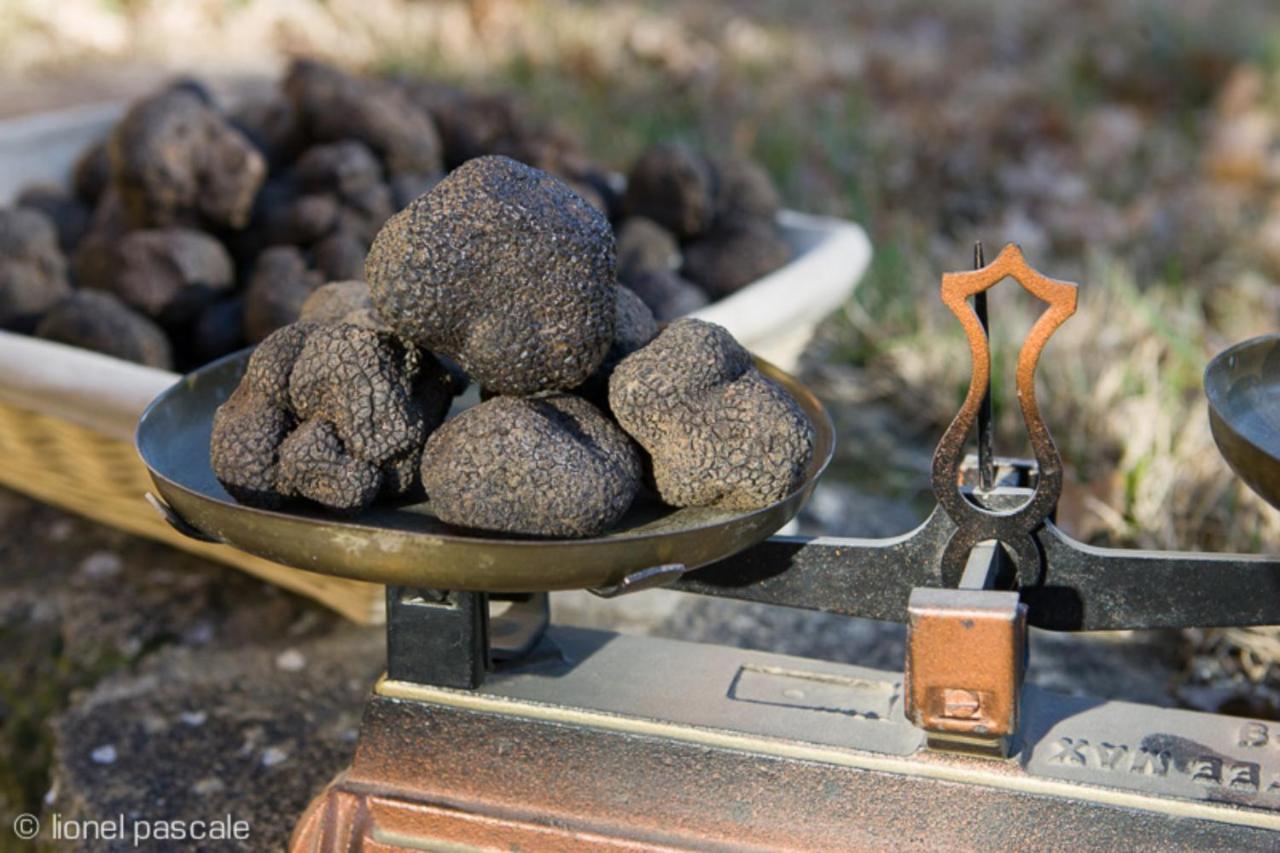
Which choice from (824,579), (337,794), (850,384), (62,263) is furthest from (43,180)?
(824,579)

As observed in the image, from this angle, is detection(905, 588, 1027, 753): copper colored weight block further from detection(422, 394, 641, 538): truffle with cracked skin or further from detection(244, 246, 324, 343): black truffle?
detection(244, 246, 324, 343): black truffle

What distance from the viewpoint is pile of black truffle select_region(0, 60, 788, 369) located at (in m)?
1.61

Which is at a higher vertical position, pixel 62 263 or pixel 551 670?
pixel 62 263

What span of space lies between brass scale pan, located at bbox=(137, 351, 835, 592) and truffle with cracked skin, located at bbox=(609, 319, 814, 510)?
0.05 feet

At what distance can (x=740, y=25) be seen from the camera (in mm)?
3801

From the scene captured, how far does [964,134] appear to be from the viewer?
3.07 m

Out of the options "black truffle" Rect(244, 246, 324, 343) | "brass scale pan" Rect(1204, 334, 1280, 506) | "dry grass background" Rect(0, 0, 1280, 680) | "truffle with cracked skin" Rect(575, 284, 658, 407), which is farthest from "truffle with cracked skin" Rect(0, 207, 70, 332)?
"brass scale pan" Rect(1204, 334, 1280, 506)

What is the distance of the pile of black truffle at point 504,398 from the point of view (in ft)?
2.87

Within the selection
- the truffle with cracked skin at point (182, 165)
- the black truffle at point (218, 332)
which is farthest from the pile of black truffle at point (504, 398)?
the truffle with cracked skin at point (182, 165)

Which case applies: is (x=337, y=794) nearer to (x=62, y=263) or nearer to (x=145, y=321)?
(x=145, y=321)

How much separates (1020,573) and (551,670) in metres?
0.35

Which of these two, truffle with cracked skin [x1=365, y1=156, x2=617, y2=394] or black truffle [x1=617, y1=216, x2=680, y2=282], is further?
black truffle [x1=617, y1=216, x2=680, y2=282]

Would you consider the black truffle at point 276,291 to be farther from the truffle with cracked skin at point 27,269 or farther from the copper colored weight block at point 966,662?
the copper colored weight block at point 966,662

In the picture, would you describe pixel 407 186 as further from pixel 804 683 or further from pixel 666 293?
pixel 804 683
